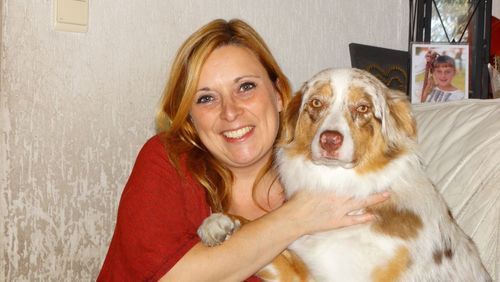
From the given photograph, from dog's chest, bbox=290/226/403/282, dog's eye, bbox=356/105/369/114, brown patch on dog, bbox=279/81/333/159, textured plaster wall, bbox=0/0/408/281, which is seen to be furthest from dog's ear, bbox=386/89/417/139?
textured plaster wall, bbox=0/0/408/281

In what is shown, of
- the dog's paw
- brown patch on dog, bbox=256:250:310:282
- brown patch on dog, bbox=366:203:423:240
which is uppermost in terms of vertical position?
brown patch on dog, bbox=366:203:423:240

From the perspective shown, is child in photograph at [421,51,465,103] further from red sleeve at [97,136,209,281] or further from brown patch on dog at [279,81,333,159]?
red sleeve at [97,136,209,281]

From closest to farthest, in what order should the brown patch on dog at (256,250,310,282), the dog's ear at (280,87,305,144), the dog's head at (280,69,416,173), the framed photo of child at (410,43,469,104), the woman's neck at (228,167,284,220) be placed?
the dog's head at (280,69,416,173) < the brown patch on dog at (256,250,310,282) < the dog's ear at (280,87,305,144) < the woman's neck at (228,167,284,220) < the framed photo of child at (410,43,469,104)

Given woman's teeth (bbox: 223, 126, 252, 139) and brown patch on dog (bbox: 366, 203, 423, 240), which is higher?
woman's teeth (bbox: 223, 126, 252, 139)

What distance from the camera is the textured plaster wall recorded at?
2.59m

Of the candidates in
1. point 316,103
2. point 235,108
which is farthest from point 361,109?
point 235,108

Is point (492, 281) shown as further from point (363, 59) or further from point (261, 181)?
point (363, 59)

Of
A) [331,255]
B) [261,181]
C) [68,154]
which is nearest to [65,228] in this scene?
[68,154]

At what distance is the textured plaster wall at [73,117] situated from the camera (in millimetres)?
2592

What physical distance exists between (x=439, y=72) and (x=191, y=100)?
176 cm

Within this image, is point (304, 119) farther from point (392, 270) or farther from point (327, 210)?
point (392, 270)

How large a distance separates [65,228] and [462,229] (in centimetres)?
169

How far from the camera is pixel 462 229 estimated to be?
232 cm

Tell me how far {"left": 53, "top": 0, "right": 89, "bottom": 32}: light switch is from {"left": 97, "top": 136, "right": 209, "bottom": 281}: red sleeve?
2.31 ft
